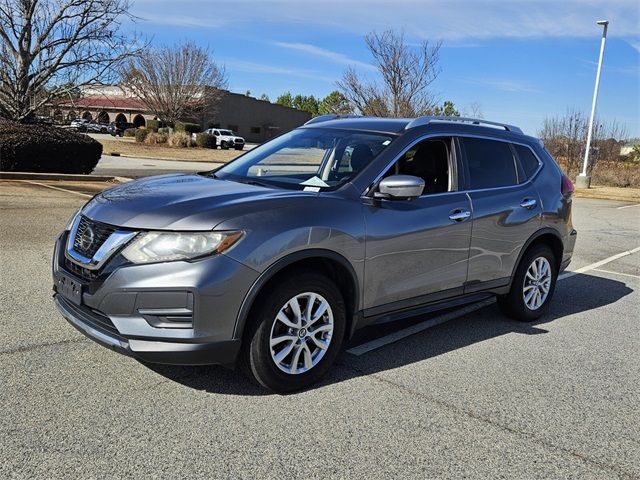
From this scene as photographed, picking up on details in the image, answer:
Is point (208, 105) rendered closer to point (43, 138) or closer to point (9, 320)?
point (43, 138)

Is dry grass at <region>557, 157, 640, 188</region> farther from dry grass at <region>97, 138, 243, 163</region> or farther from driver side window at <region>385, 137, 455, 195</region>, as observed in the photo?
driver side window at <region>385, 137, 455, 195</region>

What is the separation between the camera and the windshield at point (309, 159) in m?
4.52

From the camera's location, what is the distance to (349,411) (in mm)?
3727

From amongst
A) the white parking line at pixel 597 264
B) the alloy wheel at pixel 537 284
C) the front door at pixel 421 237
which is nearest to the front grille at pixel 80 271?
the front door at pixel 421 237

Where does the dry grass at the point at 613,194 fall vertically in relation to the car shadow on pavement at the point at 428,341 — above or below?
above

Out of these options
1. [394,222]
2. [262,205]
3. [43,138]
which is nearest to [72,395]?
[262,205]

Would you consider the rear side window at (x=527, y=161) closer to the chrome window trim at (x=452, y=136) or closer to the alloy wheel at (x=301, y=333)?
the chrome window trim at (x=452, y=136)

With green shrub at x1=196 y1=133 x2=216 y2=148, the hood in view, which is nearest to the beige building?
green shrub at x1=196 y1=133 x2=216 y2=148

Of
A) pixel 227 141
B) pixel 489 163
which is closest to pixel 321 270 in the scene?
pixel 489 163

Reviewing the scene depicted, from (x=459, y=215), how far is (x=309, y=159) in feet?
4.18

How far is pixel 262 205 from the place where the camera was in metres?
3.77

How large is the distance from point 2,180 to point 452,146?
12.5 m

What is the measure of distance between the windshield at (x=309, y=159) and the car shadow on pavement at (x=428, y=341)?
1329 mm

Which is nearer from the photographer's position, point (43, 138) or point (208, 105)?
point (43, 138)
